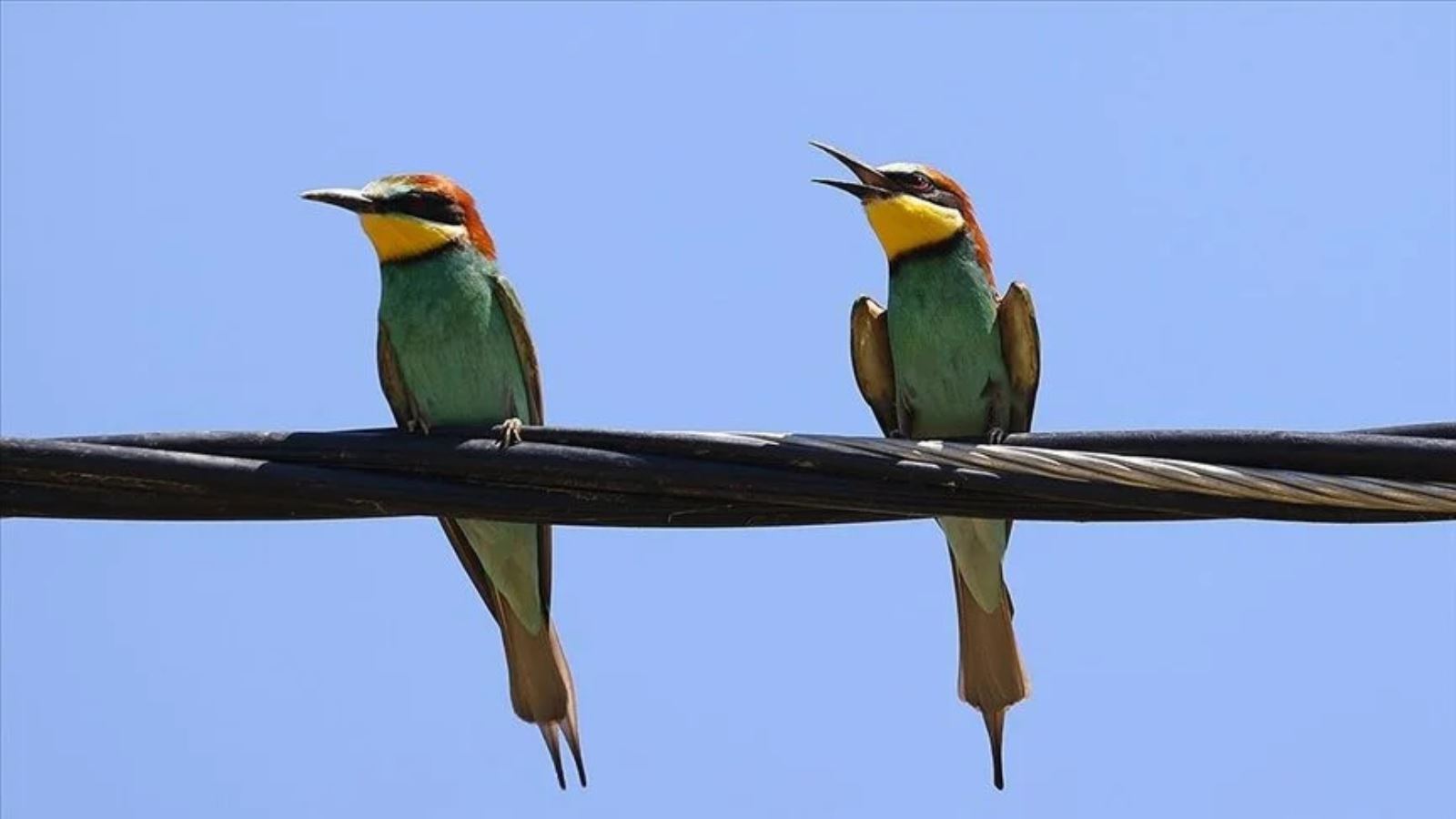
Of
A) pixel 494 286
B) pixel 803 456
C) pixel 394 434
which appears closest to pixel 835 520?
→ pixel 803 456

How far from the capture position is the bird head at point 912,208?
191 inches

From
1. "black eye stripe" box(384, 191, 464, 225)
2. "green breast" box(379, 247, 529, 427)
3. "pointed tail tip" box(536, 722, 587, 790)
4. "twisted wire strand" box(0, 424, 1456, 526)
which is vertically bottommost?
"pointed tail tip" box(536, 722, 587, 790)

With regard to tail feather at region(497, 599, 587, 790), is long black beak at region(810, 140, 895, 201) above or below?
above

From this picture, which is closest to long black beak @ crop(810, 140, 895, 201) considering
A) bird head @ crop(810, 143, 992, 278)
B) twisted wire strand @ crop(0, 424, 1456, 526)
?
bird head @ crop(810, 143, 992, 278)

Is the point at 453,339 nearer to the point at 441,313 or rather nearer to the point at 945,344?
the point at 441,313

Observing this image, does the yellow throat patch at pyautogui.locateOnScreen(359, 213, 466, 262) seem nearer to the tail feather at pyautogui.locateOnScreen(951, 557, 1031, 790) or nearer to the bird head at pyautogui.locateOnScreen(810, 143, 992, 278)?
the bird head at pyautogui.locateOnScreen(810, 143, 992, 278)

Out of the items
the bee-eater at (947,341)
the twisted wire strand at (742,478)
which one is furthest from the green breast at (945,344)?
the twisted wire strand at (742,478)

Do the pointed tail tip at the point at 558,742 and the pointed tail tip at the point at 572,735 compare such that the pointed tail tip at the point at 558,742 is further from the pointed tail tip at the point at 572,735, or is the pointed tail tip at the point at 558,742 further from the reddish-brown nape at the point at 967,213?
the reddish-brown nape at the point at 967,213

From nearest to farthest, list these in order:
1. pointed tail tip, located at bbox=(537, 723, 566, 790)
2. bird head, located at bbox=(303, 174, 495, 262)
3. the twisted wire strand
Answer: the twisted wire strand → pointed tail tip, located at bbox=(537, 723, 566, 790) → bird head, located at bbox=(303, 174, 495, 262)

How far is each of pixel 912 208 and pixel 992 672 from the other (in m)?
1.18

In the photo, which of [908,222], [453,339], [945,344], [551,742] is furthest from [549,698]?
[908,222]

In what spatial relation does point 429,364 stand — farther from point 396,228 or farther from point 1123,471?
point 1123,471

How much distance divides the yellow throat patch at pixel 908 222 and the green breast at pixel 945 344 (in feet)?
0.19

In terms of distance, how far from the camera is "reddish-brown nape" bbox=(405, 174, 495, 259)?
486cm
